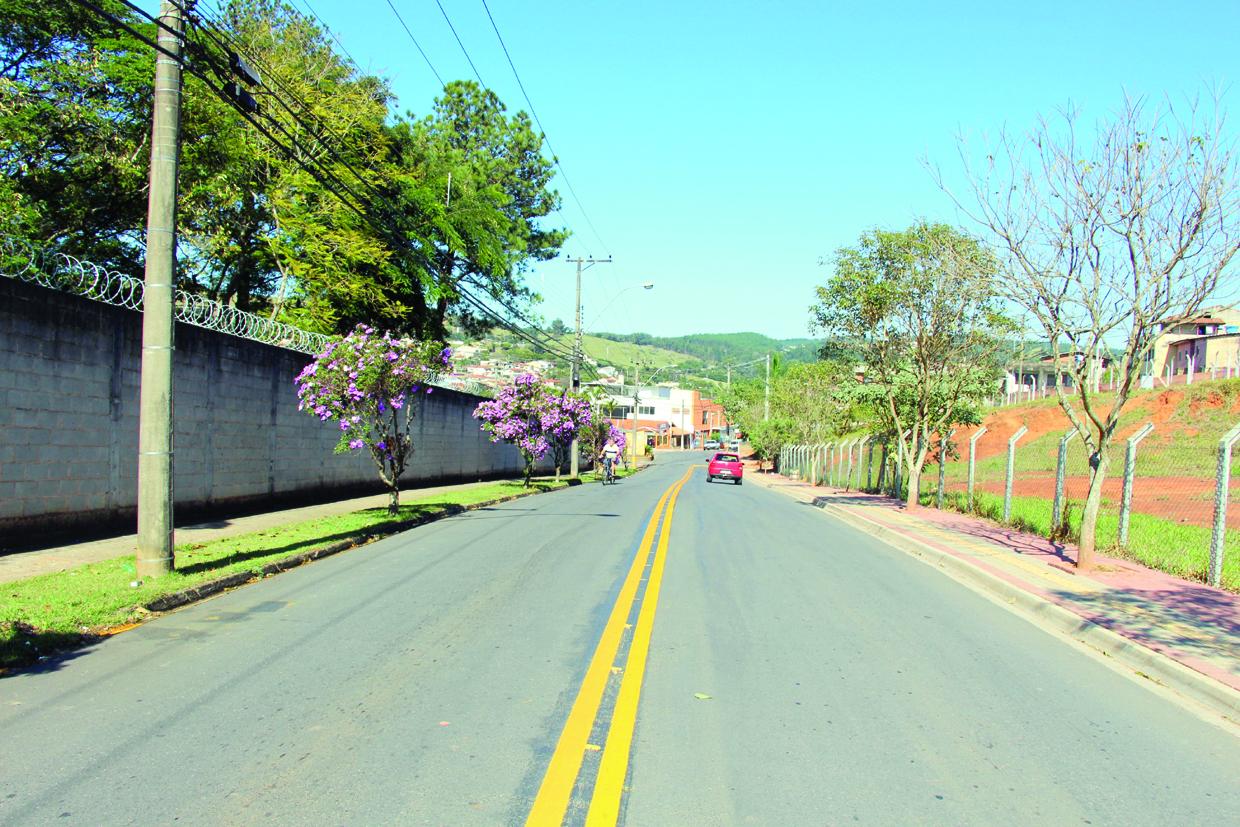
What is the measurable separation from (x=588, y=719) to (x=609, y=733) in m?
0.26

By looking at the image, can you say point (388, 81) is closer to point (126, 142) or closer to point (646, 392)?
point (126, 142)

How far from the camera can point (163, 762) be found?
4.57 metres

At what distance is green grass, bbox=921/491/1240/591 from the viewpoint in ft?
40.9

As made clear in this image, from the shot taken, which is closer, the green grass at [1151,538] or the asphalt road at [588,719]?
the asphalt road at [588,719]

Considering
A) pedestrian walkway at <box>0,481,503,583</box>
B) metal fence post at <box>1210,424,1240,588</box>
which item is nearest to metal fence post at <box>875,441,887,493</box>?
pedestrian walkway at <box>0,481,503,583</box>

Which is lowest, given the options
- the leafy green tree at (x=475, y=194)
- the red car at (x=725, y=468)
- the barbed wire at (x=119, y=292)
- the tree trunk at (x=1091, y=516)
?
the red car at (x=725, y=468)

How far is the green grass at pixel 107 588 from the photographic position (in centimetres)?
689

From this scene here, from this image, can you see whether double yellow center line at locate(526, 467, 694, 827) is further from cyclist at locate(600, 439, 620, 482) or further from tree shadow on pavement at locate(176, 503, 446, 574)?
cyclist at locate(600, 439, 620, 482)

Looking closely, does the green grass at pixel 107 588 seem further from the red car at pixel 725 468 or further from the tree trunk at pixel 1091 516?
the red car at pixel 725 468

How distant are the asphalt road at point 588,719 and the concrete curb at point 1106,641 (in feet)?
1.08

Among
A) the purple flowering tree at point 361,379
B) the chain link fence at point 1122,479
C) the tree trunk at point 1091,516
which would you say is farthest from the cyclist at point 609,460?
the tree trunk at point 1091,516

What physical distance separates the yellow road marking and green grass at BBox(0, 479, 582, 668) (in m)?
4.31

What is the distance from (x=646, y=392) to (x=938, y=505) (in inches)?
5188

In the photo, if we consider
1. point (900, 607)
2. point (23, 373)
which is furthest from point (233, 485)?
point (900, 607)
